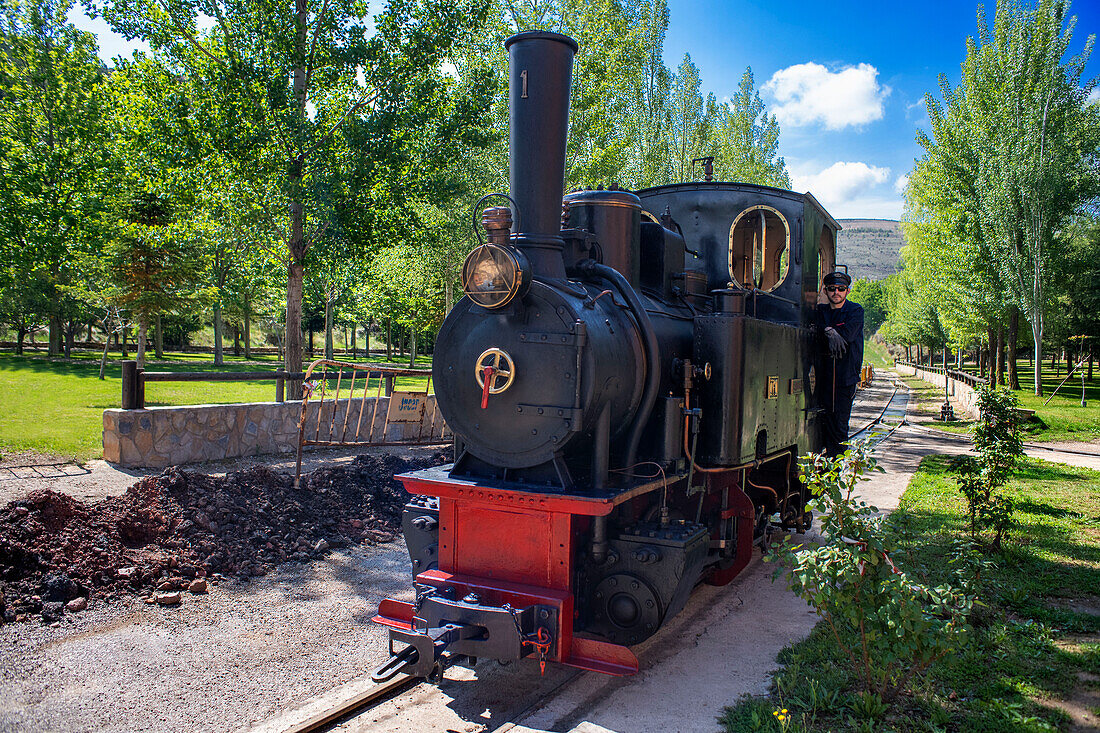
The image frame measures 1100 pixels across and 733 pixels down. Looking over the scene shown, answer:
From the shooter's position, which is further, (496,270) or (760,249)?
(760,249)

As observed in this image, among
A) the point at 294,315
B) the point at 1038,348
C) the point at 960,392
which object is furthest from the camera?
the point at 960,392

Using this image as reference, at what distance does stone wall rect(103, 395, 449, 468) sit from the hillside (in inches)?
6210

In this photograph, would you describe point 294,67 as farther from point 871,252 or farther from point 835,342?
point 871,252

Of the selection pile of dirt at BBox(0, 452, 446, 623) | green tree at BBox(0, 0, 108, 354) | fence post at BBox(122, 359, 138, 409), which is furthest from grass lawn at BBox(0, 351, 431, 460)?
pile of dirt at BBox(0, 452, 446, 623)

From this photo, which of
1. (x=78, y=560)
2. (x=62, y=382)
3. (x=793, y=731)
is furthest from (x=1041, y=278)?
(x=62, y=382)

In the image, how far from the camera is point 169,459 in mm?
9453

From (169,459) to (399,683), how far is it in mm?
6777

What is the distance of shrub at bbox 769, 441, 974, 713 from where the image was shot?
11.7 feet

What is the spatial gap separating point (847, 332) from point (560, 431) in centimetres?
434

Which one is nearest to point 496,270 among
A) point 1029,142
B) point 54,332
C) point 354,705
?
point 354,705

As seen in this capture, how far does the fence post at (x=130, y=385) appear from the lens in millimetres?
8953

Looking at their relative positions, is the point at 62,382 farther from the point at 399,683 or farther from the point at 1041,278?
the point at 1041,278

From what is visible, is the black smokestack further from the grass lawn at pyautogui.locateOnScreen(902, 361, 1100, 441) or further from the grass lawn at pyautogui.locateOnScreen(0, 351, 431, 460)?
the grass lawn at pyautogui.locateOnScreen(902, 361, 1100, 441)

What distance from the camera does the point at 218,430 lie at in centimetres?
1005
